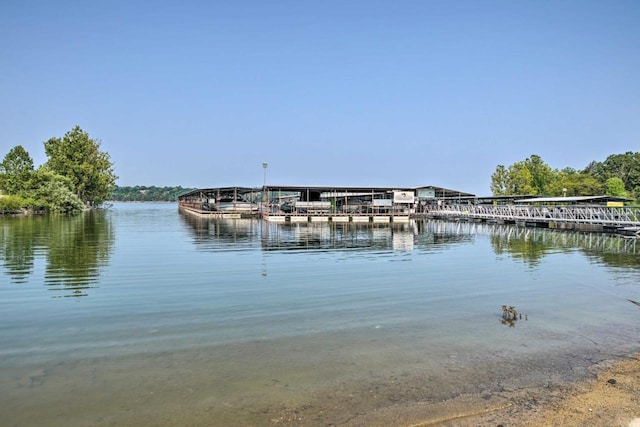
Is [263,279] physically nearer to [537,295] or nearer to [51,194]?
[537,295]

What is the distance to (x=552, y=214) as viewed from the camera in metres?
53.1

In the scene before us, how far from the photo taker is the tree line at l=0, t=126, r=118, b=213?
248 ft

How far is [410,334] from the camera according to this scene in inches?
395

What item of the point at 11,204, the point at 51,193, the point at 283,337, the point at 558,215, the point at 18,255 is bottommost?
the point at 283,337

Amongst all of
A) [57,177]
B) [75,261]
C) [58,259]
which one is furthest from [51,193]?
[75,261]

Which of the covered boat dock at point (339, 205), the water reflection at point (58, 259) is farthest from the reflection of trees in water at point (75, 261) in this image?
the covered boat dock at point (339, 205)

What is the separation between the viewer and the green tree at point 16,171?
77.1 m

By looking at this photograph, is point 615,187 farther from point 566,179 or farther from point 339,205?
point 339,205

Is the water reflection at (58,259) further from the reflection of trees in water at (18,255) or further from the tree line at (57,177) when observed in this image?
the tree line at (57,177)

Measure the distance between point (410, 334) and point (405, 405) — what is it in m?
3.65

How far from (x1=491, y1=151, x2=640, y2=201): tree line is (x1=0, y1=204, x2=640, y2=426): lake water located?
80.2 m

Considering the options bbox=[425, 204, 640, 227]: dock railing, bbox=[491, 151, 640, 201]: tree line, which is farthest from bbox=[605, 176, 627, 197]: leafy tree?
bbox=[425, 204, 640, 227]: dock railing

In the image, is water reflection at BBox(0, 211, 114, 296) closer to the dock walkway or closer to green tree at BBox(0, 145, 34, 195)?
the dock walkway

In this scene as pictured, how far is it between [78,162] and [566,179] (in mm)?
102427
